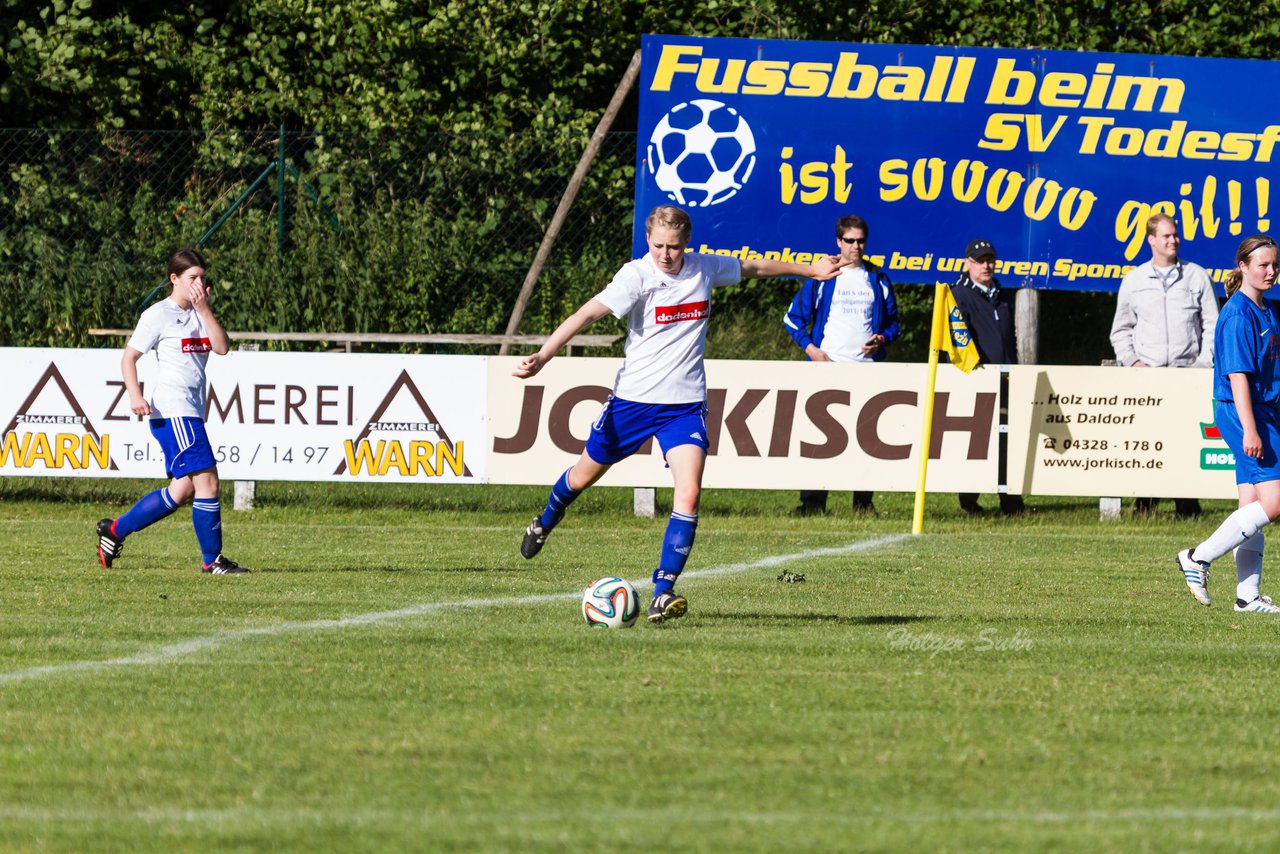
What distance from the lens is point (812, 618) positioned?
8.76m

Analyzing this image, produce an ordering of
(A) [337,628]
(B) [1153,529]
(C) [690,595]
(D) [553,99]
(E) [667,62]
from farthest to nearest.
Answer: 1. (D) [553,99]
2. (E) [667,62]
3. (B) [1153,529]
4. (C) [690,595]
5. (A) [337,628]

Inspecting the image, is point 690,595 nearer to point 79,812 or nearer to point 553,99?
point 79,812

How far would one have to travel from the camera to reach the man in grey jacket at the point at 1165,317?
1470 centimetres

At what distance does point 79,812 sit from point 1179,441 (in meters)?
11.5

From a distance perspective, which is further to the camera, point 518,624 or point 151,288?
point 151,288

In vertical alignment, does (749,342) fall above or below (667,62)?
below

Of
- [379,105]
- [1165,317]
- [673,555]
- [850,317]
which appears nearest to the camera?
[673,555]

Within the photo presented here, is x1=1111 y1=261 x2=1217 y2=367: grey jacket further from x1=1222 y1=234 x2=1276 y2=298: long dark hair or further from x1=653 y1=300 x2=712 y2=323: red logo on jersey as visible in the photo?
x1=653 y1=300 x2=712 y2=323: red logo on jersey

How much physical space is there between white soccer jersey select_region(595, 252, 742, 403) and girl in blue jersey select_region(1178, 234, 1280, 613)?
8.07 ft

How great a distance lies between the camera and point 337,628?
821 centimetres

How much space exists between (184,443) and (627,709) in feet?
17.2

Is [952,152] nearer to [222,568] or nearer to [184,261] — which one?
[184,261]

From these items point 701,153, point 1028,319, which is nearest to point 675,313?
point 701,153

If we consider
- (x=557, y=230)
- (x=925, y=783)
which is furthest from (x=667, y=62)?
(x=925, y=783)
